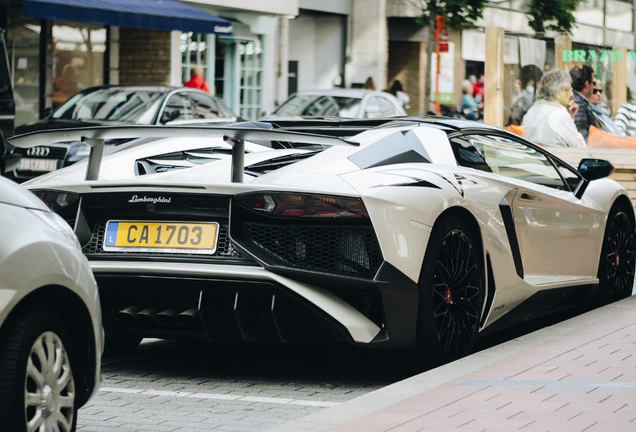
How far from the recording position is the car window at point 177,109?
17.4m

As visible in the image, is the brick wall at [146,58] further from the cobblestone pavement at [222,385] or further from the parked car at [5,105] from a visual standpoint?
the cobblestone pavement at [222,385]

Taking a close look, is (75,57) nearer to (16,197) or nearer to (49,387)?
(16,197)

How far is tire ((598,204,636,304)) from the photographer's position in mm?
8289

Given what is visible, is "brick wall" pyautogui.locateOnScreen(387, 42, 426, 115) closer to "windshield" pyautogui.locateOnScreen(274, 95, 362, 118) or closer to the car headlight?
"windshield" pyautogui.locateOnScreen(274, 95, 362, 118)

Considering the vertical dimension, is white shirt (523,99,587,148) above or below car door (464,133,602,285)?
above

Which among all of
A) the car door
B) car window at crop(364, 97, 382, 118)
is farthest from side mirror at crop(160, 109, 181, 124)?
the car door

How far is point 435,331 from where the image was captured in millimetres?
5965

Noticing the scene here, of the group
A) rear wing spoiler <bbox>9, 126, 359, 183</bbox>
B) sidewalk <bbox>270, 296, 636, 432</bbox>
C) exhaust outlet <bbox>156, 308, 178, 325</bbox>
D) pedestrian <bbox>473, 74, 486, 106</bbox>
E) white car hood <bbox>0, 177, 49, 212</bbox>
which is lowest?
sidewalk <bbox>270, 296, 636, 432</bbox>

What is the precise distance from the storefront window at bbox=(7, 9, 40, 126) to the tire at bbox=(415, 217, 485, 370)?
60.7ft

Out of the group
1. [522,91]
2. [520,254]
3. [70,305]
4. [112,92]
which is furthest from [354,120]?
[112,92]

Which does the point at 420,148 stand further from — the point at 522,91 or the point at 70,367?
the point at 522,91

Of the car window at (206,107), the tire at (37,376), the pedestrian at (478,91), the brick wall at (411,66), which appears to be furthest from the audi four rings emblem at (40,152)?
the brick wall at (411,66)

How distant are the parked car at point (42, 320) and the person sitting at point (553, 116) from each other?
24.0ft

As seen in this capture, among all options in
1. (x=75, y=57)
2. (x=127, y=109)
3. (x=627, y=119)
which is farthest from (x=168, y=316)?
(x=75, y=57)
